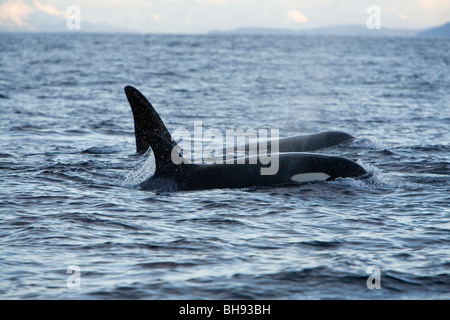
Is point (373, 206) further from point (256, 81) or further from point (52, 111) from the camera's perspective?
point (256, 81)

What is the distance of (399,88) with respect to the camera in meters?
41.6

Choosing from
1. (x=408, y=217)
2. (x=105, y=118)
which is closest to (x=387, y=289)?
(x=408, y=217)

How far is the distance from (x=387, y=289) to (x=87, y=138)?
1389cm

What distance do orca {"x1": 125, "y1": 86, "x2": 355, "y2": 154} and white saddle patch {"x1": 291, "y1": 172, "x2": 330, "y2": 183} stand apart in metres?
2.44

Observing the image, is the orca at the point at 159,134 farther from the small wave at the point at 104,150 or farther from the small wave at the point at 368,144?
the small wave at the point at 104,150

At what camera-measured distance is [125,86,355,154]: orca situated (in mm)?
11852
